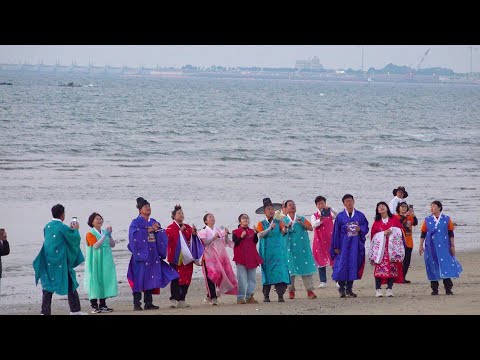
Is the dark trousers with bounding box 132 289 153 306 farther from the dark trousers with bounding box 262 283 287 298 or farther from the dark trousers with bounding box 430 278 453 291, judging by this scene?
the dark trousers with bounding box 430 278 453 291

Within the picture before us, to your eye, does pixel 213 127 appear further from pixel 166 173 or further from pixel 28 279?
pixel 28 279


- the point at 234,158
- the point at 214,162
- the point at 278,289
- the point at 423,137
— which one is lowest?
the point at 278,289

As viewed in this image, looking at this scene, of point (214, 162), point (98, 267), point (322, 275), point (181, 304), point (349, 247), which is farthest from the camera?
point (214, 162)

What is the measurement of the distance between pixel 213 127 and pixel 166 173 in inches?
1147

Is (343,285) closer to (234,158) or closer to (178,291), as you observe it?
(178,291)

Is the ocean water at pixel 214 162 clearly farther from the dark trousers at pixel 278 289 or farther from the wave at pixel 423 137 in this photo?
the dark trousers at pixel 278 289

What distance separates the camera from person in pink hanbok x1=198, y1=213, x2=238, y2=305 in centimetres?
1309

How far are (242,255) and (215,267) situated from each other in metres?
0.35

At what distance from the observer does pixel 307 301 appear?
43.2 ft

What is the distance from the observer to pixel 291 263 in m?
13.7

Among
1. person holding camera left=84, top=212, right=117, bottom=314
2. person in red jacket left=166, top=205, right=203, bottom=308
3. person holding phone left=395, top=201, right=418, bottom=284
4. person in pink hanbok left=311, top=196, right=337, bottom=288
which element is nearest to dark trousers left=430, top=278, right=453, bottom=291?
person holding phone left=395, top=201, right=418, bottom=284

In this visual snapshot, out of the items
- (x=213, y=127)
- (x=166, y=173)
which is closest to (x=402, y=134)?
(x=213, y=127)

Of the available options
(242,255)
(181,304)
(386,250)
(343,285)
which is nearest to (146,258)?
(181,304)

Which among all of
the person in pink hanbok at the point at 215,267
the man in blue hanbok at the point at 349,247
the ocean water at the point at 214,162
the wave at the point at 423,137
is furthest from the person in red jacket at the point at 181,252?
the wave at the point at 423,137
